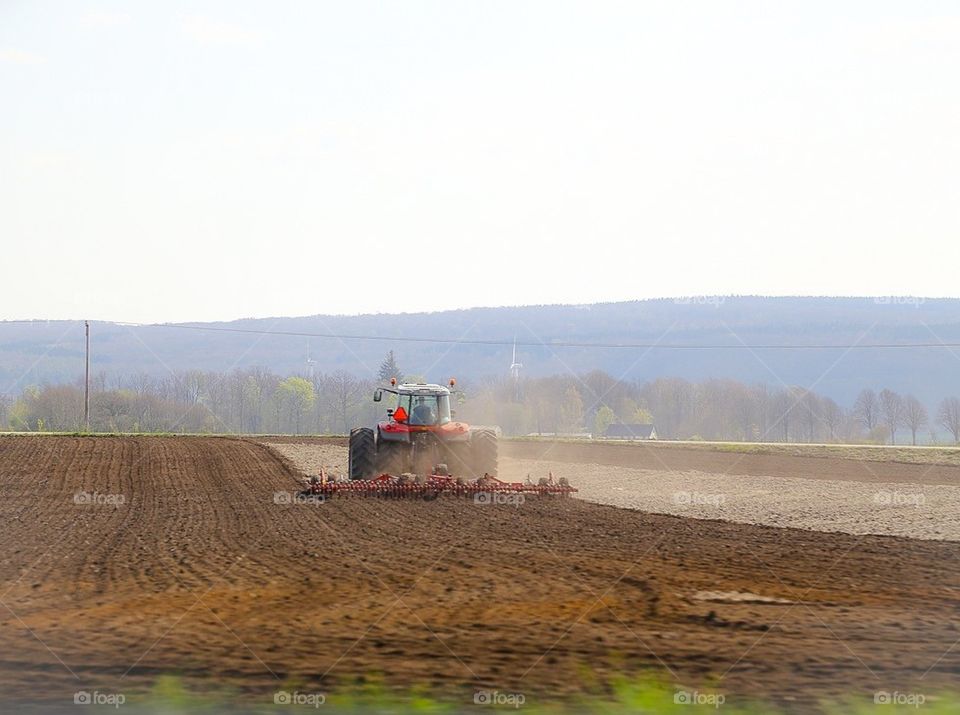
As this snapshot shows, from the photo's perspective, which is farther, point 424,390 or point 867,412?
point 867,412

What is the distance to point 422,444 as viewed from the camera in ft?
78.1

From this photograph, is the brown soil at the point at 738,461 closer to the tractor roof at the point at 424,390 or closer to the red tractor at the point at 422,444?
the red tractor at the point at 422,444

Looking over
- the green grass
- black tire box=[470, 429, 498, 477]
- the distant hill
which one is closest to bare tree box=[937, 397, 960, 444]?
the distant hill

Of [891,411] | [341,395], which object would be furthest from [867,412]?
[341,395]

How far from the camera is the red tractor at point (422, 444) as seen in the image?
23.8 metres

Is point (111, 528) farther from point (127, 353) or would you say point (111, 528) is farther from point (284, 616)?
point (127, 353)

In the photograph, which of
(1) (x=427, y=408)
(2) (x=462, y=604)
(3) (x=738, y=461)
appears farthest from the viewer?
(3) (x=738, y=461)

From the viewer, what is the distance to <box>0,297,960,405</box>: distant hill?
11038 cm

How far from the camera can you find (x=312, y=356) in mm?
126312

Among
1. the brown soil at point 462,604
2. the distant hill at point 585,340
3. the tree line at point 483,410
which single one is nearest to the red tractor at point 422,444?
the brown soil at point 462,604

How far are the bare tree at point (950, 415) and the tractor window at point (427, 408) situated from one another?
54600 mm

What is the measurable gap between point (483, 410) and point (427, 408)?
42.0 meters

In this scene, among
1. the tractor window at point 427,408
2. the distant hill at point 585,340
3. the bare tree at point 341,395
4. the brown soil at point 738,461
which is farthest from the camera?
the distant hill at point 585,340

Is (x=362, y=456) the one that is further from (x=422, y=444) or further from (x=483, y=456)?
(x=483, y=456)
